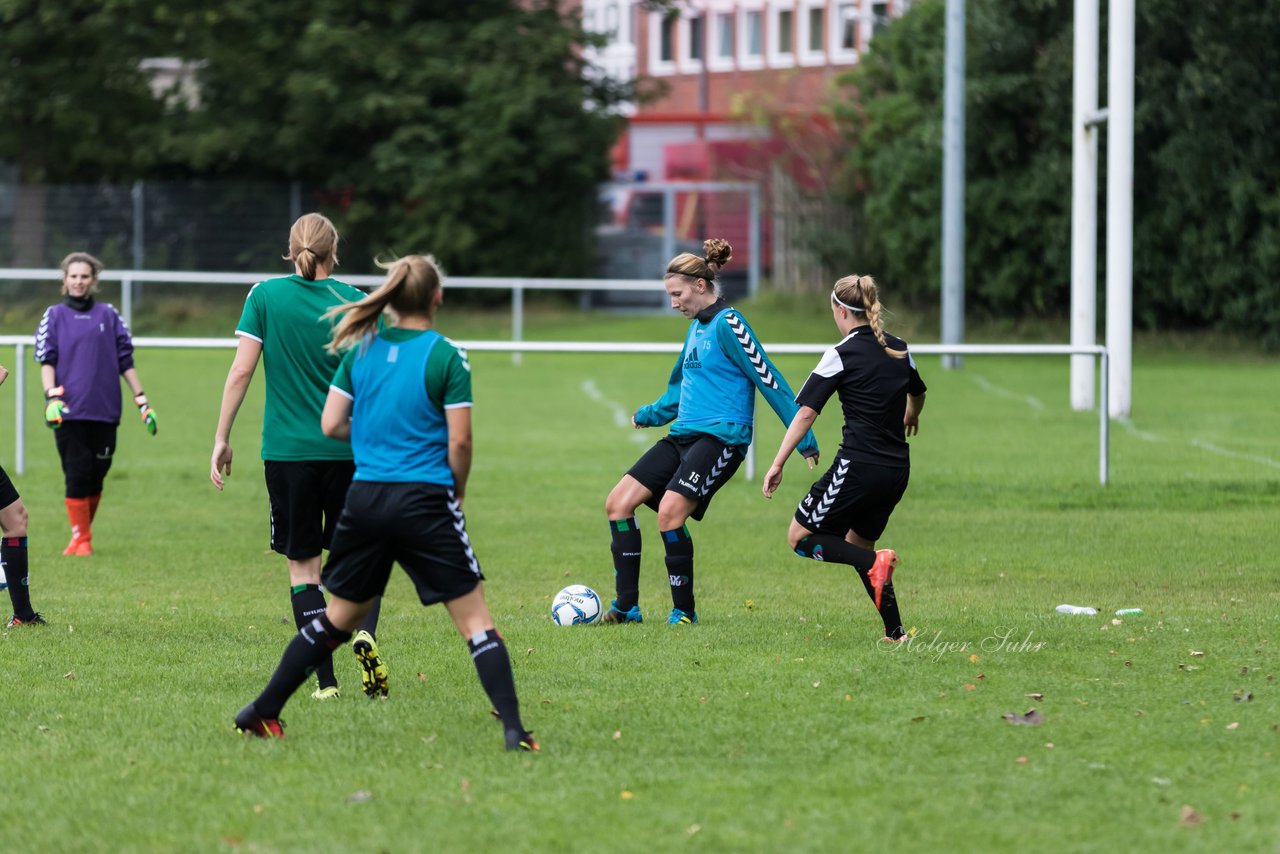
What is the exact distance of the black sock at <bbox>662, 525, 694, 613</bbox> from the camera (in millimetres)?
8422

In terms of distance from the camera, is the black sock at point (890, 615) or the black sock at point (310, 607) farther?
the black sock at point (890, 615)

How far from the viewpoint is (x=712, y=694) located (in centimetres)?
669

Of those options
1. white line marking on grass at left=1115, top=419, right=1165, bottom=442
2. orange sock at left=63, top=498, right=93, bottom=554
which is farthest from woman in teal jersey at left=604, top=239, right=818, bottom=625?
white line marking on grass at left=1115, top=419, right=1165, bottom=442

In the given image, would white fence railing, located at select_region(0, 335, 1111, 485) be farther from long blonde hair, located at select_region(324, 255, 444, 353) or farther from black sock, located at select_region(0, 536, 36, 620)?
long blonde hair, located at select_region(324, 255, 444, 353)

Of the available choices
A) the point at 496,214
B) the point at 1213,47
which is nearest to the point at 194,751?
the point at 1213,47

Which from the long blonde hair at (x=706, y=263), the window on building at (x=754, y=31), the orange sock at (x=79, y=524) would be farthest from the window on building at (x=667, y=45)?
the long blonde hair at (x=706, y=263)

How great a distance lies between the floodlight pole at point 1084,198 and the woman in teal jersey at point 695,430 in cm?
1213

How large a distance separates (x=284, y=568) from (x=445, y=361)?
5.37 m

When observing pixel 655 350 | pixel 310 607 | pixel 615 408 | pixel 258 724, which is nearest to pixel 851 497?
pixel 310 607

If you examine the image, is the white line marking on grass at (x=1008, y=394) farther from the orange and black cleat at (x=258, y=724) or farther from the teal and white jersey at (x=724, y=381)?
the orange and black cleat at (x=258, y=724)

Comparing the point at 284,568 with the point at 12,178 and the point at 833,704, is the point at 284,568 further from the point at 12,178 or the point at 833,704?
the point at 12,178

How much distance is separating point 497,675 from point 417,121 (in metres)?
30.1

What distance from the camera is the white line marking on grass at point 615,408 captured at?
18361mm

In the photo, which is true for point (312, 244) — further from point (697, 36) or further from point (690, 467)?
point (697, 36)
